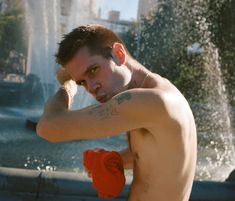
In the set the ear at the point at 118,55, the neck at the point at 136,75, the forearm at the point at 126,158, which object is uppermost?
the ear at the point at 118,55

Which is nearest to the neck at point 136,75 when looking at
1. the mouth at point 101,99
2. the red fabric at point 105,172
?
the mouth at point 101,99

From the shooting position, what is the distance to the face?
2.14m

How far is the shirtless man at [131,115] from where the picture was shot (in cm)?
209

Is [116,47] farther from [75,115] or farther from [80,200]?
[80,200]

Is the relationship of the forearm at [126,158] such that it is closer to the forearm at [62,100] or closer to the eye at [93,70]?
the forearm at [62,100]

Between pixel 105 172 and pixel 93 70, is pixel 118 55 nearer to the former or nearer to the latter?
pixel 93 70

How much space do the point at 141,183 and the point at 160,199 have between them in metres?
0.10

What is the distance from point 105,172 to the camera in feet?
7.13

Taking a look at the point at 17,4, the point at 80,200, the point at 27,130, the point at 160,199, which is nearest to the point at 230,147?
the point at 27,130

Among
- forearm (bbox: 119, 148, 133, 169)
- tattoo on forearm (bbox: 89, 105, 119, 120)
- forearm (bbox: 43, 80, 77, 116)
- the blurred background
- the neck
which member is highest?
the neck

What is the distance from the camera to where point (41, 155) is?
8.43 meters

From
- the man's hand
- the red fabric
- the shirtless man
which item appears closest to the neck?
the shirtless man

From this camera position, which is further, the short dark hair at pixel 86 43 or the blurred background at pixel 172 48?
the blurred background at pixel 172 48

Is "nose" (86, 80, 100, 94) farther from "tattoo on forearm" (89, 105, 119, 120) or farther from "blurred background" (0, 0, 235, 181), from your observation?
"blurred background" (0, 0, 235, 181)
